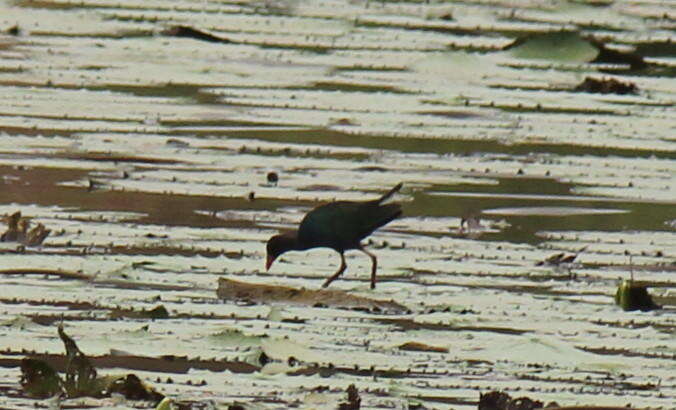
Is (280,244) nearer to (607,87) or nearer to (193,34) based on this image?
(607,87)

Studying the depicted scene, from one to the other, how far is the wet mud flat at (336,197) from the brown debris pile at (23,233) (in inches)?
0.8

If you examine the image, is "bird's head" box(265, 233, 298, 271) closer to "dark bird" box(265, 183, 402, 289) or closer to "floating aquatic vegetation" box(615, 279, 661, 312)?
"dark bird" box(265, 183, 402, 289)

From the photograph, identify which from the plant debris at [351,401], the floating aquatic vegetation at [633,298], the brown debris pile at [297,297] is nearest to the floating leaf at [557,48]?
the floating aquatic vegetation at [633,298]

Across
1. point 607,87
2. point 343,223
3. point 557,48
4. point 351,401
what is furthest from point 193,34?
point 351,401

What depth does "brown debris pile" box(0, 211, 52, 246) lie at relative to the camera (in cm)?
581

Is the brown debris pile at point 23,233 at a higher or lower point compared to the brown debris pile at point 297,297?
higher

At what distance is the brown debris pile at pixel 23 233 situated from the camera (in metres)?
5.81

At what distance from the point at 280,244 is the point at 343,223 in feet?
0.57

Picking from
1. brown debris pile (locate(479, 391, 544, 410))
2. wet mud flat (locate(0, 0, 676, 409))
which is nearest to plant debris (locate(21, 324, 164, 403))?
wet mud flat (locate(0, 0, 676, 409))

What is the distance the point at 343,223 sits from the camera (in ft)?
18.5

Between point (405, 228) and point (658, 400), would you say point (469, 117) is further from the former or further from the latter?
point (658, 400)

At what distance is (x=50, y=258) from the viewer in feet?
18.5

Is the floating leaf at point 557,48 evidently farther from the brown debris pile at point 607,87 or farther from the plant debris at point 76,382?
the plant debris at point 76,382

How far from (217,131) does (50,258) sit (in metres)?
2.07
